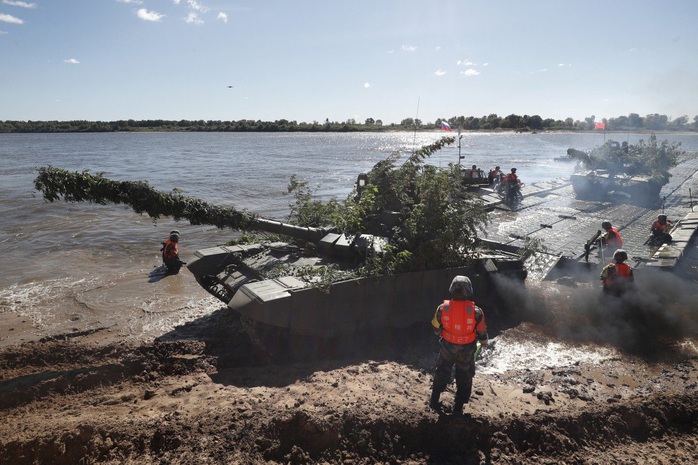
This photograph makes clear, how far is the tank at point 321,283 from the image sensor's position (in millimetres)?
7645

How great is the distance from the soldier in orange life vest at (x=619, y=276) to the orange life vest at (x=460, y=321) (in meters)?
4.66

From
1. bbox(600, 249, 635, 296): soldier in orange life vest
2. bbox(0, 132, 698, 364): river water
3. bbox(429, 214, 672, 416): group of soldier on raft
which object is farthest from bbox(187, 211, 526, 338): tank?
bbox(429, 214, 672, 416): group of soldier on raft

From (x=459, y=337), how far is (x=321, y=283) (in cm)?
276

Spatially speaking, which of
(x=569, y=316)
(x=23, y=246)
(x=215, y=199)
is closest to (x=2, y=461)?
(x=569, y=316)

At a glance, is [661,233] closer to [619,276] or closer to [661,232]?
[661,232]

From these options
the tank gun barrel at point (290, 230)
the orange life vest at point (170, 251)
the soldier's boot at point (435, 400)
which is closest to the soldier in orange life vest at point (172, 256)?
the orange life vest at point (170, 251)

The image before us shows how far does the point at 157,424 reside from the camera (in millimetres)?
5531

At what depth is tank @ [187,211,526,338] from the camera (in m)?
7.64

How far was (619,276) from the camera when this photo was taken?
9.08 meters

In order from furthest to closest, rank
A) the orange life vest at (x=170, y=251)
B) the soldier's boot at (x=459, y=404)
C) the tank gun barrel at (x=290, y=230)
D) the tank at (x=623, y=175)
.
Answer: the tank at (x=623, y=175) → the orange life vest at (x=170, y=251) → the tank gun barrel at (x=290, y=230) → the soldier's boot at (x=459, y=404)

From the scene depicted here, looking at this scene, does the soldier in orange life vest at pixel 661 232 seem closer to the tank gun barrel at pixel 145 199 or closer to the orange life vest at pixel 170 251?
the tank gun barrel at pixel 145 199

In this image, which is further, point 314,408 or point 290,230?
point 290,230

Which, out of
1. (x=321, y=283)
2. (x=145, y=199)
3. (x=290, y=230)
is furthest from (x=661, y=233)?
(x=145, y=199)

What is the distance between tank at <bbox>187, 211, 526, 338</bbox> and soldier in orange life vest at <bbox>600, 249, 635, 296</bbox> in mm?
1866
